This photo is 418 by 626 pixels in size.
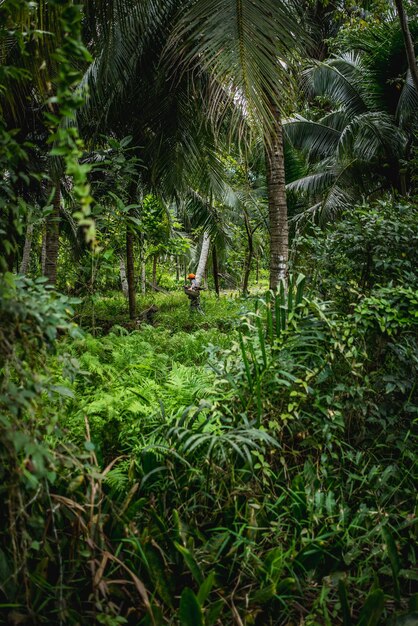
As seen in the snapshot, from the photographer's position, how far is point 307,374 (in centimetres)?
227

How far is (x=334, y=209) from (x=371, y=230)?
21.3ft

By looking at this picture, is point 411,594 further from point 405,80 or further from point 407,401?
point 405,80

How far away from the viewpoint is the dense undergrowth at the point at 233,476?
1415 mm

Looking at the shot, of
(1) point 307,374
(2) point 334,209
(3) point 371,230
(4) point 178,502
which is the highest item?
(2) point 334,209

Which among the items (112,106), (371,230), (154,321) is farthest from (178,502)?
(112,106)

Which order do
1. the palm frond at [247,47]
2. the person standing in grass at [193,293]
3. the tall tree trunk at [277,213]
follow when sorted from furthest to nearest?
the person standing in grass at [193,293]
the tall tree trunk at [277,213]
the palm frond at [247,47]

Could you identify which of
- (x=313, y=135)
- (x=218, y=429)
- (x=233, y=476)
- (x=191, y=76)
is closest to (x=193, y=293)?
(x=191, y=76)

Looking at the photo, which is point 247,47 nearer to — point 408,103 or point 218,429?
point 218,429

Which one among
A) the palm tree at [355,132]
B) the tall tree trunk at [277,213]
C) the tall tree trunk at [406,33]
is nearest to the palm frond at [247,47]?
the tall tree trunk at [277,213]

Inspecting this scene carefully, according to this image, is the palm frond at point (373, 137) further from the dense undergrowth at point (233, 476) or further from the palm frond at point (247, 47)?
the dense undergrowth at point (233, 476)

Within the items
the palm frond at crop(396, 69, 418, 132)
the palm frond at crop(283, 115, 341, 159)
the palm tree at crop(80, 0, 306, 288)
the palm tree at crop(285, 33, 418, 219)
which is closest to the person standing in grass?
the palm tree at crop(80, 0, 306, 288)

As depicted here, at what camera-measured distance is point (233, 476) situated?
189cm

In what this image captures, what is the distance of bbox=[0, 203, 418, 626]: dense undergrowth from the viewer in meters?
1.42

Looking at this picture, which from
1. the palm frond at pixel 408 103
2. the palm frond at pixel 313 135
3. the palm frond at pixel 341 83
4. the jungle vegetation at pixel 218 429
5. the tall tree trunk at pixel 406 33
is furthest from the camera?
the palm frond at pixel 313 135
